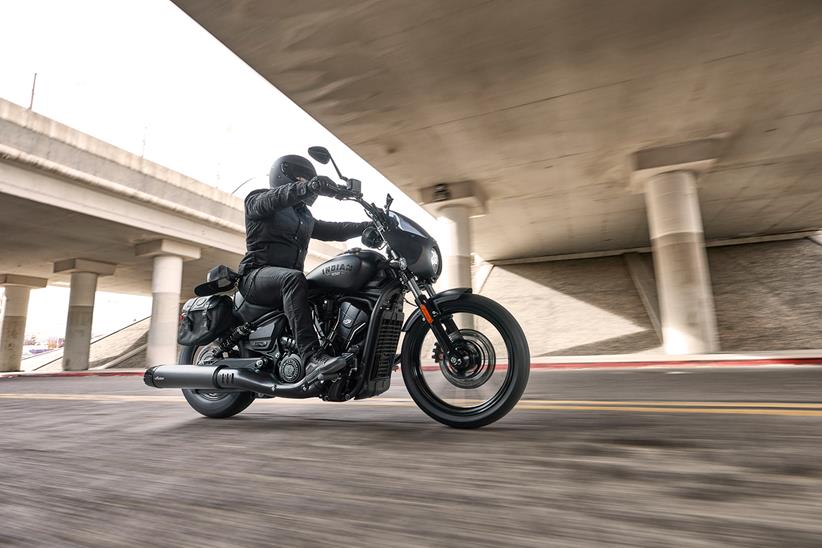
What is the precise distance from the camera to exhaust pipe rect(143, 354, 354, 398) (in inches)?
102

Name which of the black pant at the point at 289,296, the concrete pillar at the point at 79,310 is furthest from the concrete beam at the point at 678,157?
the concrete pillar at the point at 79,310

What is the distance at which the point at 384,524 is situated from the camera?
122cm

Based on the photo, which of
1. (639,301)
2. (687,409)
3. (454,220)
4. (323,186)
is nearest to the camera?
(323,186)

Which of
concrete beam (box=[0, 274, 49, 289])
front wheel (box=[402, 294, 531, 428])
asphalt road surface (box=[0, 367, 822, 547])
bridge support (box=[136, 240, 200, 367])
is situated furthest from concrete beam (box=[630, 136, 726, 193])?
concrete beam (box=[0, 274, 49, 289])

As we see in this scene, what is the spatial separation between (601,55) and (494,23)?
7.87 feet

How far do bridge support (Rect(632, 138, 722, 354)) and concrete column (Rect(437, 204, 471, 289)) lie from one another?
537cm

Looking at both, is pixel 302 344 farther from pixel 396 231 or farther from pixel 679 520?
pixel 679 520

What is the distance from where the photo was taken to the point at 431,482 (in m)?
1.55

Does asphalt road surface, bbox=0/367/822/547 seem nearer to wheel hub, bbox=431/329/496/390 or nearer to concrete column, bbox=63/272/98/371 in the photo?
wheel hub, bbox=431/329/496/390

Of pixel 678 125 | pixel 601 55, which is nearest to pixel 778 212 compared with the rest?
pixel 678 125

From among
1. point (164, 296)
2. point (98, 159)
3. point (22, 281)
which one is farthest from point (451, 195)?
point (22, 281)

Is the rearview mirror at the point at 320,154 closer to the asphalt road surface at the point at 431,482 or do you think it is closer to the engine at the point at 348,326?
the engine at the point at 348,326

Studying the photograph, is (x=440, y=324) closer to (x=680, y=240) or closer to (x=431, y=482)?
(x=431, y=482)

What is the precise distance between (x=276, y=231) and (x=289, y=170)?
0.44 m
